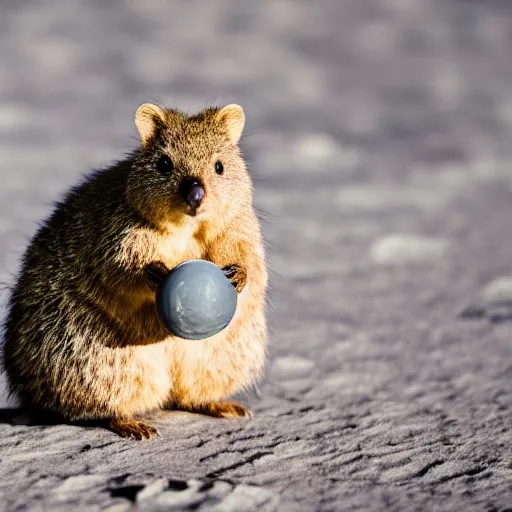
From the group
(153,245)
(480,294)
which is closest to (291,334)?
(480,294)

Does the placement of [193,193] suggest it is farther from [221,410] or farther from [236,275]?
[221,410]

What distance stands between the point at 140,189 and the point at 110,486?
150cm

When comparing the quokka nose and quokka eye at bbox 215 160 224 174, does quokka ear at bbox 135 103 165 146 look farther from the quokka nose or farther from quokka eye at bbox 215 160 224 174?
the quokka nose

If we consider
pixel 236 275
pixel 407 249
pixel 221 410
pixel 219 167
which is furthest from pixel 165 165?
pixel 407 249

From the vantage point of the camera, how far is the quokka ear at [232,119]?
4906 mm

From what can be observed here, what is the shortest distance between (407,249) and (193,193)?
4809 mm

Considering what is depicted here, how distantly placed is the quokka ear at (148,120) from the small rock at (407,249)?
13.4ft

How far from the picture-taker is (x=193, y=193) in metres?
4.33

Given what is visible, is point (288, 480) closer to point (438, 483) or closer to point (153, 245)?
point (438, 483)

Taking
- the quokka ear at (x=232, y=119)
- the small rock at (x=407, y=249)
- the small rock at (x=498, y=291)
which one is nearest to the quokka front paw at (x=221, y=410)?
the quokka ear at (x=232, y=119)

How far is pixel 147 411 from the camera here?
5098 mm

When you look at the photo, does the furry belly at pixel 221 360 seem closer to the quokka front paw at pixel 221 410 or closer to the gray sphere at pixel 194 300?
the quokka front paw at pixel 221 410

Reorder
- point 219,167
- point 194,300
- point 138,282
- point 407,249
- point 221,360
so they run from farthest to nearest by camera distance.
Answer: point 407,249 → point 221,360 → point 219,167 → point 138,282 → point 194,300

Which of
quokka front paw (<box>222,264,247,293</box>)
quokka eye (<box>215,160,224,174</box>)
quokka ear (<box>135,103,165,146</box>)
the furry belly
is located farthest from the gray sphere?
quokka ear (<box>135,103,165,146</box>)
